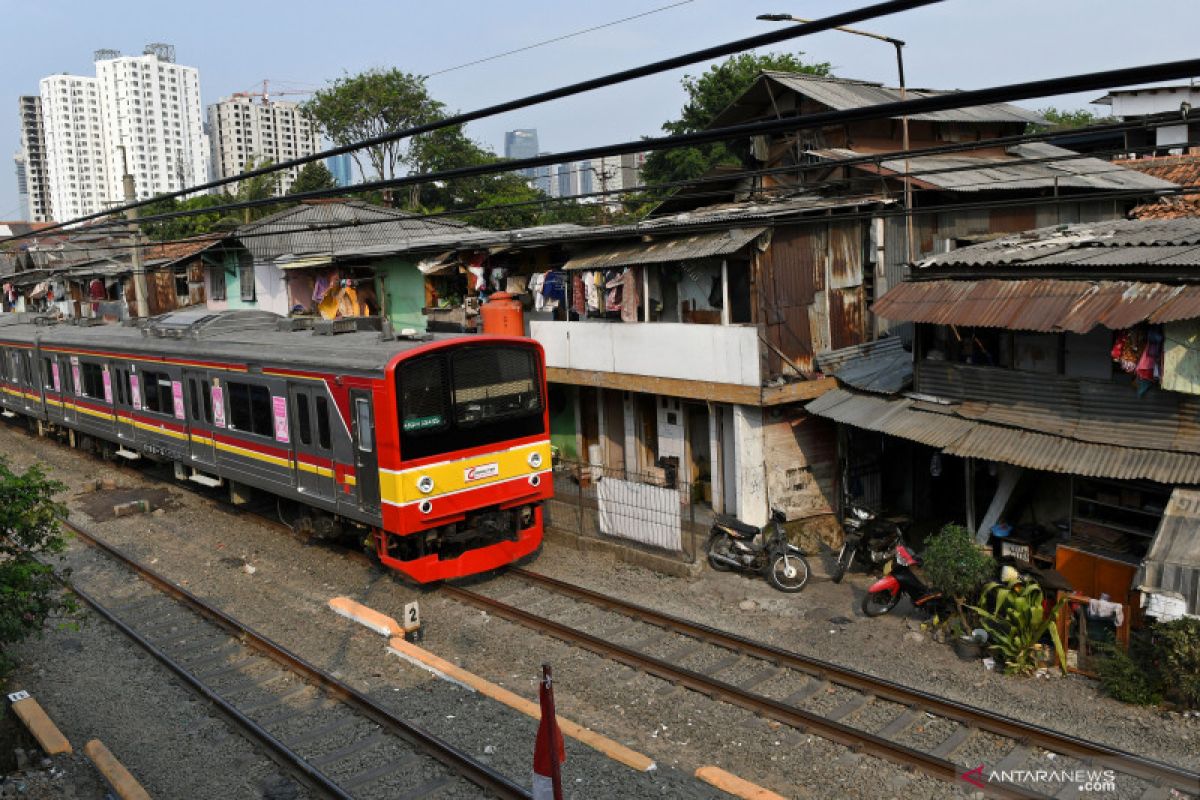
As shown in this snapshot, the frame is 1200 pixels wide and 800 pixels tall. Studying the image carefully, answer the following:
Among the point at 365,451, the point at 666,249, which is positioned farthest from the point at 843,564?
the point at 365,451

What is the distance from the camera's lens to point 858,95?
19859 millimetres

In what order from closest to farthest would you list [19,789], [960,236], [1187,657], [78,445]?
[19,789], [1187,657], [960,236], [78,445]

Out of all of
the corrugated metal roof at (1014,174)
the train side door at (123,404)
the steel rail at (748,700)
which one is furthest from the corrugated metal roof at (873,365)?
the train side door at (123,404)

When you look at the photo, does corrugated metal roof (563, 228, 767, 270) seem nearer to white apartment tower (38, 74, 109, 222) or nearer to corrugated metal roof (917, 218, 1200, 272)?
corrugated metal roof (917, 218, 1200, 272)

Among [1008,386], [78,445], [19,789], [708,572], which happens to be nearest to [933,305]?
[1008,386]

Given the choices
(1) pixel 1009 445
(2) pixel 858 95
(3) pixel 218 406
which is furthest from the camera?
(2) pixel 858 95

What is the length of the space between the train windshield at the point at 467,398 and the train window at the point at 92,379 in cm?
1130

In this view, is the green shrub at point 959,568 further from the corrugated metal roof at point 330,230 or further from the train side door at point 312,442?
the corrugated metal roof at point 330,230

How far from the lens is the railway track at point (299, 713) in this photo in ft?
24.8

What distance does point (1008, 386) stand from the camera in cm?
1133

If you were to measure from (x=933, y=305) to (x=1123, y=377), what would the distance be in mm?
2226

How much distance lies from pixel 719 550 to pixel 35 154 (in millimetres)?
140314

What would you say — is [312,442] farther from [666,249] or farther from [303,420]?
[666,249]

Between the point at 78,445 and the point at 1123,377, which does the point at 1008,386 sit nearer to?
the point at 1123,377
